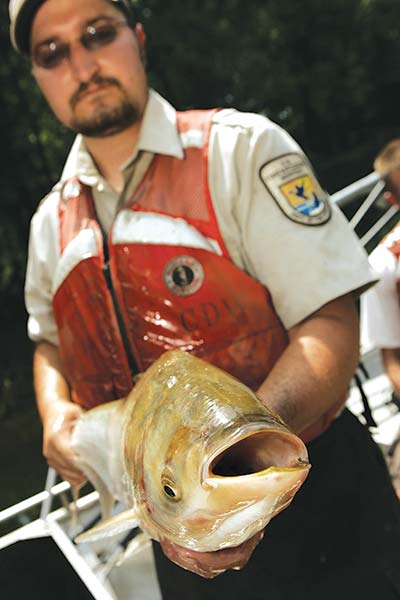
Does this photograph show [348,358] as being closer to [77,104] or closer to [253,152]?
[253,152]

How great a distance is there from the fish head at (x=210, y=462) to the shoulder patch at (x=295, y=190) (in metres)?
0.68

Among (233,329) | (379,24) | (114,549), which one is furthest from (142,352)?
(379,24)

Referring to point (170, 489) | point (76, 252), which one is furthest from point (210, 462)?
point (76, 252)

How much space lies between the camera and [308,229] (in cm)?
184

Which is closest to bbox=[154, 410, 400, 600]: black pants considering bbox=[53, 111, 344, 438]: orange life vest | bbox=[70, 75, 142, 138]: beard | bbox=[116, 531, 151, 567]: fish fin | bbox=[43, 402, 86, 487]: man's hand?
bbox=[53, 111, 344, 438]: orange life vest

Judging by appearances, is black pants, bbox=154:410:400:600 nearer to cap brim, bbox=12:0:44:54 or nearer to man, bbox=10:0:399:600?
man, bbox=10:0:399:600

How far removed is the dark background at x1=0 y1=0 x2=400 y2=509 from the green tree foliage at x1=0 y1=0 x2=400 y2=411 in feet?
0.11

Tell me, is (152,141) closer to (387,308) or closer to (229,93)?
(387,308)

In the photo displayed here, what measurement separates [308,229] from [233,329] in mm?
366

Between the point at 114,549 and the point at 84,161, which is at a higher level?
the point at 84,161

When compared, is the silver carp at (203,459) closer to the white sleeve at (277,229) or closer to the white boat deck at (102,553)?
the white sleeve at (277,229)

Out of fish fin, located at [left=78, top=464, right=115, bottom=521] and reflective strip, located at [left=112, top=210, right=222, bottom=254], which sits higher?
reflective strip, located at [left=112, top=210, right=222, bottom=254]

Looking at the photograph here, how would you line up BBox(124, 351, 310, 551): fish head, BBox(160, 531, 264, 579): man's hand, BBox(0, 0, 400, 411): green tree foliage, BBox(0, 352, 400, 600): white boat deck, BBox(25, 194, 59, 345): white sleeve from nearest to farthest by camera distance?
BBox(124, 351, 310, 551): fish head
BBox(160, 531, 264, 579): man's hand
BBox(25, 194, 59, 345): white sleeve
BBox(0, 352, 400, 600): white boat deck
BBox(0, 0, 400, 411): green tree foliage

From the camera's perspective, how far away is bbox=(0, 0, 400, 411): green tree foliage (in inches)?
512
